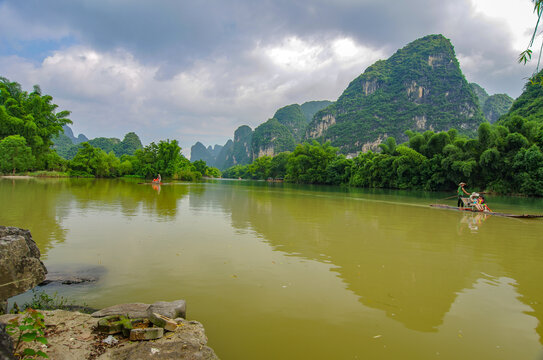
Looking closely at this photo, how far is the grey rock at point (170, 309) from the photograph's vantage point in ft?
10.5

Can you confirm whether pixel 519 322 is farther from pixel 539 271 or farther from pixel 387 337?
pixel 539 271

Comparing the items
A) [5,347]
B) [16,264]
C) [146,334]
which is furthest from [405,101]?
[5,347]

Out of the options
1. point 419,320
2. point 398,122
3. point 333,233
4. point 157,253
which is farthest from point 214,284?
point 398,122

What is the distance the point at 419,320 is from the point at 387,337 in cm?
74

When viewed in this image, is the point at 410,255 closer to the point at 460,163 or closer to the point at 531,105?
the point at 460,163

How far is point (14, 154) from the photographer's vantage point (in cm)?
4206

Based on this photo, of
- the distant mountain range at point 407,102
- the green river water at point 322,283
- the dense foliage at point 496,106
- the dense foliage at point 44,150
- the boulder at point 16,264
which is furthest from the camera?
the dense foliage at point 496,106

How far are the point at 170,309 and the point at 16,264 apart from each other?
185 centimetres

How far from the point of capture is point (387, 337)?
3.33m

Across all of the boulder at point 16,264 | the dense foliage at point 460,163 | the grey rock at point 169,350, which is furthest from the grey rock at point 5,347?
the dense foliage at point 460,163

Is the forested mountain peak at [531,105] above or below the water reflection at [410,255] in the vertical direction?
above

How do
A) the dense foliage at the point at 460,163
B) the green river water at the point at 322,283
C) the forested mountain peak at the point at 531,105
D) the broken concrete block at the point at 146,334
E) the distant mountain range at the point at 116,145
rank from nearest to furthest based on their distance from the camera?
the broken concrete block at the point at 146,334
the green river water at the point at 322,283
the dense foliage at the point at 460,163
the forested mountain peak at the point at 531,105
the distant mountain range at the point at 116,145

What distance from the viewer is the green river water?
3252 millimetres

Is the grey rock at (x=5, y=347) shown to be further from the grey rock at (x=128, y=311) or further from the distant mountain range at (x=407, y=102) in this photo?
the distant mountain range at (x=407, y=102)
